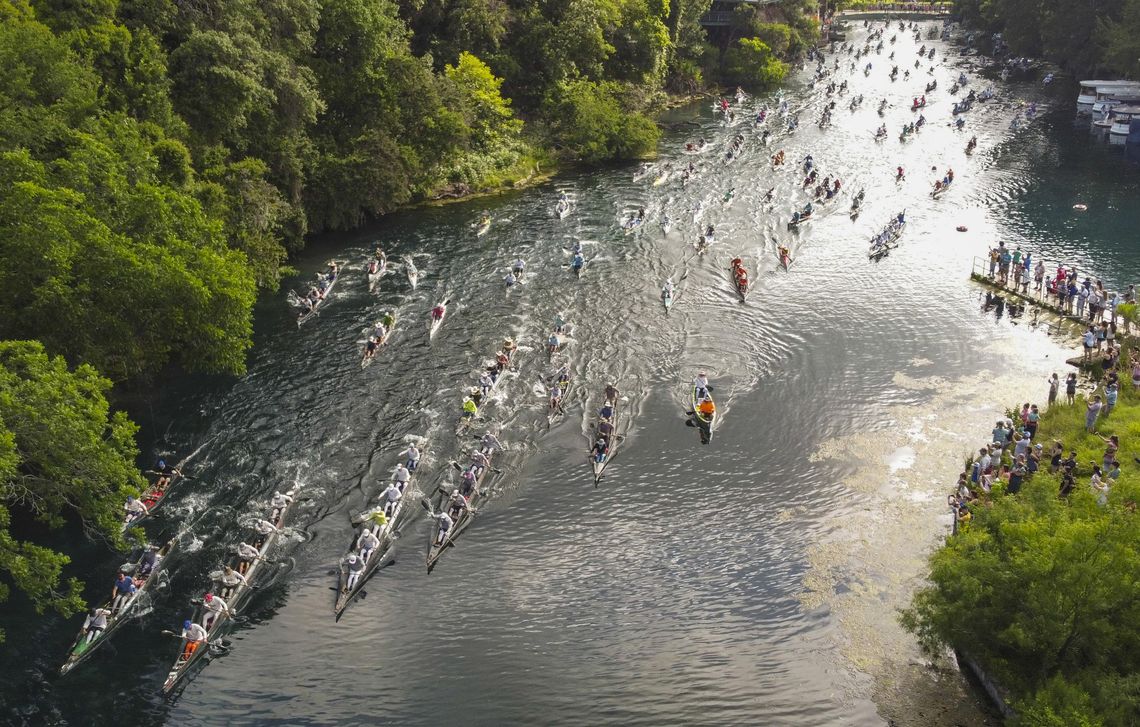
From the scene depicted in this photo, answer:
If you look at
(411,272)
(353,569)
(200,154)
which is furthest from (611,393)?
(200,154)

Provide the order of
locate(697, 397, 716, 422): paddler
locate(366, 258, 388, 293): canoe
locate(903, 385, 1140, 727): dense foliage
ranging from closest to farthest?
1. locate(903, 385, 1140, 727): dense foliage
2. locate(697, 397, 716, 422): paddler
3. locate(366, 258, 388, 293): canoe

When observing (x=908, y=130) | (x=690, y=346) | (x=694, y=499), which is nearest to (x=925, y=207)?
(x=908, y=130)

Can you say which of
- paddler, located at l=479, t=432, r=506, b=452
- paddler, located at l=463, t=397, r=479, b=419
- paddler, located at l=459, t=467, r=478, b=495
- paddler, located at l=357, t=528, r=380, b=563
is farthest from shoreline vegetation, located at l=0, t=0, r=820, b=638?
paddler, located at l=479, t=432, r=506, b=452

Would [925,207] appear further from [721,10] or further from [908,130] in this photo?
[721,10]

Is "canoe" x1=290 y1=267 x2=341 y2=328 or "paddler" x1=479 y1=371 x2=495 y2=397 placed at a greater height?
"canoe" x1=290 y1=267 x2=341 y2=328

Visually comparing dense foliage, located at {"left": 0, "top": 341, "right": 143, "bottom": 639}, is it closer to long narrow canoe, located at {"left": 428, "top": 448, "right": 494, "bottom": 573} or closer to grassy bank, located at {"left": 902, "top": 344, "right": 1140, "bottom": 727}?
long narrow canoe, located at {"left": 428, "top": 448, "right": 494, "bottom": 573}

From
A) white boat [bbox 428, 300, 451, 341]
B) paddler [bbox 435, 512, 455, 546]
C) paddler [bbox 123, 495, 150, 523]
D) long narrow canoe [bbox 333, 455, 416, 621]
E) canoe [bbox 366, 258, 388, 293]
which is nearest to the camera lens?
long narrow canoe [bbox 333, 455, 416, 621]
